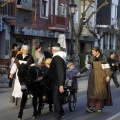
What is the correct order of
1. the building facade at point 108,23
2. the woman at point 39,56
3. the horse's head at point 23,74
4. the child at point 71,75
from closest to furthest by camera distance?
the horse's head at point 23,74, the child at point 71,75, the woman at point 39,56, the building facade at point 108,23

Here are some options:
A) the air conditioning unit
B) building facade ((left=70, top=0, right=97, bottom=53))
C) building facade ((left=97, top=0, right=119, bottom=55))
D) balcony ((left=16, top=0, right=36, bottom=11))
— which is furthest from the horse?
building facade ((left=97, top=0, right=119, bottom=55))

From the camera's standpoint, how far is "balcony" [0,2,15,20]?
103 ft

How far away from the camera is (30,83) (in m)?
11.9

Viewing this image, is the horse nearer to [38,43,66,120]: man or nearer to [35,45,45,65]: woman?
[38,43,66,120]: man

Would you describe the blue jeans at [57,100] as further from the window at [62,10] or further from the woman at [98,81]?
the window at [62,10]

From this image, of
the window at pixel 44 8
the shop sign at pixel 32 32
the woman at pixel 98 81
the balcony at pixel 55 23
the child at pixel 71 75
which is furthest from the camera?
the balcony at pixel 55 23

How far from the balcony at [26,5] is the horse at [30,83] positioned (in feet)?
70.4

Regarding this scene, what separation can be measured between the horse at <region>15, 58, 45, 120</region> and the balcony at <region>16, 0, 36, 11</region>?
21460mm

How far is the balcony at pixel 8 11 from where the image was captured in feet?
103

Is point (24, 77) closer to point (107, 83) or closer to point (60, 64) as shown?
point (60, 64)

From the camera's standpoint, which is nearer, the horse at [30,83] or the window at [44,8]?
the horse at [30,83]

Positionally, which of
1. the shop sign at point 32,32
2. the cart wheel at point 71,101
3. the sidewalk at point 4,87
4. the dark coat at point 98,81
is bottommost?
the sidewalk at point 4,87

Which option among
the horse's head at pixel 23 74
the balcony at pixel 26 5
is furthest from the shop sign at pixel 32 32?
the horse's head at pixel 23 74

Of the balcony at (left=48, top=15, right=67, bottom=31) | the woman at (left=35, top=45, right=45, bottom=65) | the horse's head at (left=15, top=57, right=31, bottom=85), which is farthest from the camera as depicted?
the balcony at (left=48, top=15, right=67, bottom=31)
